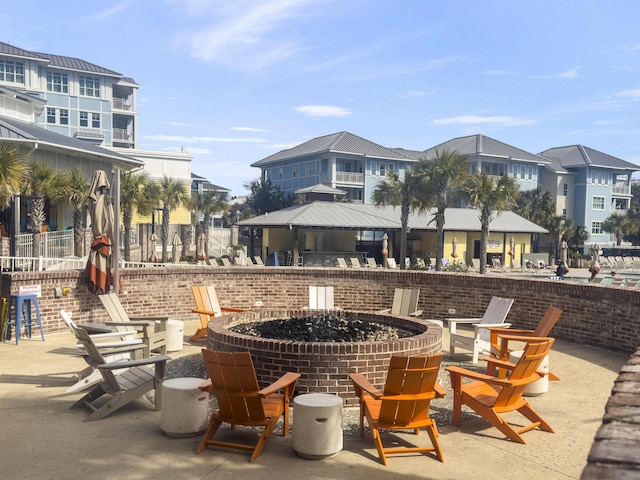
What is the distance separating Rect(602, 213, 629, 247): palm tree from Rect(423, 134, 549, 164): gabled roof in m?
9.38

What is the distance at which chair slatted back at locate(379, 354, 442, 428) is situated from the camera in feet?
16.9

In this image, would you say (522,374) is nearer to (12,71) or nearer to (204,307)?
(204,307)

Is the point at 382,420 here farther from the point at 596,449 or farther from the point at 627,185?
the point at 627,185

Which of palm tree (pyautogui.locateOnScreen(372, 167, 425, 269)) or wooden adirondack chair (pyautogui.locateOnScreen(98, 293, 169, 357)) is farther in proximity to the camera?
palm tree (pyautogui.locateOnScreen(372, 167, 425, 269))

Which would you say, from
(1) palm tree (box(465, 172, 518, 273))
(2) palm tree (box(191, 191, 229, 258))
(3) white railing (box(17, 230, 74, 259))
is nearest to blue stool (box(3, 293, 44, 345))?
(3) white railing (box(17, 230, 74, 259))

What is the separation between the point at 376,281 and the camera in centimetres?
1353

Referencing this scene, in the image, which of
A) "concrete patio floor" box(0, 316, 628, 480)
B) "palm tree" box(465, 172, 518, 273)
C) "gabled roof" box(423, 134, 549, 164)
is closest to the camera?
"concrete patio floor" box(0, 316, 628, 480)

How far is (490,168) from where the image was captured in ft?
202

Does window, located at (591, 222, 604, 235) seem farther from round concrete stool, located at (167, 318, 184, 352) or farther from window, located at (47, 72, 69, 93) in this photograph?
round concrete stool, located at (167, 318, 184, 352)

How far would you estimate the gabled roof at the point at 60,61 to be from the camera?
186 ft

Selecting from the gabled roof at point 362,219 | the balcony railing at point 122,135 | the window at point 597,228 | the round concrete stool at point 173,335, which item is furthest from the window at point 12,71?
the window at point 597,228

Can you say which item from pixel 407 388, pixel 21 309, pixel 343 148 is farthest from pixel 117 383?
pixel 343 148

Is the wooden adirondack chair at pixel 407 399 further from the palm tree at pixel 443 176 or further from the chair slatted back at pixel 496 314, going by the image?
the palm tree at pixel 443 176

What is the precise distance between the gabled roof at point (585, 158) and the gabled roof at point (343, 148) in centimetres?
2021
